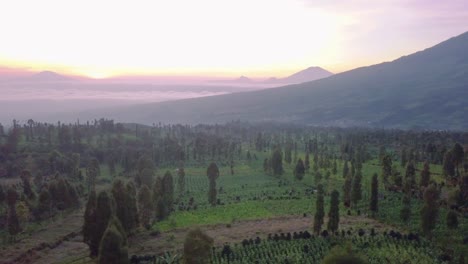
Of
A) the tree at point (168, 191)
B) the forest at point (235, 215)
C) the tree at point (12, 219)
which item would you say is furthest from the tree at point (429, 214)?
the tree at point (12, 219)

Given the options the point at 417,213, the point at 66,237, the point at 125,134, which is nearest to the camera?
the point at 66,237

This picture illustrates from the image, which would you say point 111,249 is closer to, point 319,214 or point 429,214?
point 319,214

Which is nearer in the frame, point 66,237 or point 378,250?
point 378,250

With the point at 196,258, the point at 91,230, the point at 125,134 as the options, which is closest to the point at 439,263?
the point at 196,258

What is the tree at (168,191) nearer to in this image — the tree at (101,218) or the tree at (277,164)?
the tree at (101,218)

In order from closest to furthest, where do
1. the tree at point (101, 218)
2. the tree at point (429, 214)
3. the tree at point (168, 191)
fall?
the tree at point (101, 218)
the tree at point (429, 214)
the tree at point (168, 191)

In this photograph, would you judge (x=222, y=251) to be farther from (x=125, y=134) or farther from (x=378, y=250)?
(x=125, y=134)

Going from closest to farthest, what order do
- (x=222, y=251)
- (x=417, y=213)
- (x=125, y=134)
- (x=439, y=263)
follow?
(x=439, y=263)
(x=222, y=251)
(x=417, y=213)
(x=125, y=134)

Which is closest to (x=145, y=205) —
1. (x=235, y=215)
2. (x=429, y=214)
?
(x=235, y=215)
